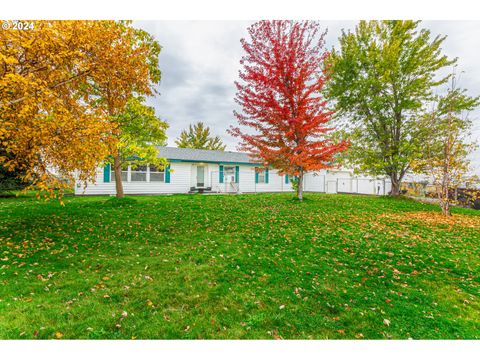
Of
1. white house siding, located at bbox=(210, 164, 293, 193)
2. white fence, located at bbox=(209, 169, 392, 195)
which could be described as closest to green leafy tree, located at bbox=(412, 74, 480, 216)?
white fence, located at bbox=(209, 169, 392, 195)

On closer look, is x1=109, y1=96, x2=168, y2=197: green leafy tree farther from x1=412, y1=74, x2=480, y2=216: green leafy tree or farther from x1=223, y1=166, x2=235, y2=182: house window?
x1=412, y1=74, x2=480, y2=216: green leafy tree

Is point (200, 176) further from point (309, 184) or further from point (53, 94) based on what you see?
point (53, 94)

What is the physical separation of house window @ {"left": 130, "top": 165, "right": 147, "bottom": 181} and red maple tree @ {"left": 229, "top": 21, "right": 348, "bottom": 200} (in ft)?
28.5

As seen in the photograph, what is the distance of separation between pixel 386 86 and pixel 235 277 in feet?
49.4

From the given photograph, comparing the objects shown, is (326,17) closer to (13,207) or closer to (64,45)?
(64,45)

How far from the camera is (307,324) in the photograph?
117 inches

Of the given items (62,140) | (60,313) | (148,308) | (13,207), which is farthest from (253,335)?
(13,207)

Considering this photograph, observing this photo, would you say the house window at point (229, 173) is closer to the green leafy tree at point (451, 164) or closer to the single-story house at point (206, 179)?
the single-story house at point (206, 179)

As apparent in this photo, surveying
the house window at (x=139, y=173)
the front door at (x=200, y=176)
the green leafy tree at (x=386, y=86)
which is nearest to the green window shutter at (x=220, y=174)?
the front door at (x=200, y=176)

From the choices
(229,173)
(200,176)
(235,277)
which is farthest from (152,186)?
(235,277)

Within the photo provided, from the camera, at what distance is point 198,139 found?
40531 millimetres

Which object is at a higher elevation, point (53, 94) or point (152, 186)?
point (53, 94)

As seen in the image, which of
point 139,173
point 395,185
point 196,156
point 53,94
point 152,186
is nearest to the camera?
point 53,94

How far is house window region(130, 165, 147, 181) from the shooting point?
16062mm
